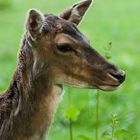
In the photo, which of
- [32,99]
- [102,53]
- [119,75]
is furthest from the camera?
[102,53]

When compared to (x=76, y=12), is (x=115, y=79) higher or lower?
lower

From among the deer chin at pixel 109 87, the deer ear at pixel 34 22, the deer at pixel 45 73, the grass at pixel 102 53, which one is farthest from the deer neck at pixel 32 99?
the grass at pixel 102 53

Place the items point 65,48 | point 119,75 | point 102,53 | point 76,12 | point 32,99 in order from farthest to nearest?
point 102,53 < point 76,12 < point 32,99 < point 65,48 < point 119,75

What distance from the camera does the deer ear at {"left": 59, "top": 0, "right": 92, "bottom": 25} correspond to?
611 centimetres

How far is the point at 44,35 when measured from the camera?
5762mm

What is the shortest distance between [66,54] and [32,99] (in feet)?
1.45

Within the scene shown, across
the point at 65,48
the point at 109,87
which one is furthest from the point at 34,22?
the point at 109,87

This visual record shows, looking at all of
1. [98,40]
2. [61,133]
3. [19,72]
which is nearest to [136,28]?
[98,40]

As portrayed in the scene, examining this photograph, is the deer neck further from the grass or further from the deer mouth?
the grass

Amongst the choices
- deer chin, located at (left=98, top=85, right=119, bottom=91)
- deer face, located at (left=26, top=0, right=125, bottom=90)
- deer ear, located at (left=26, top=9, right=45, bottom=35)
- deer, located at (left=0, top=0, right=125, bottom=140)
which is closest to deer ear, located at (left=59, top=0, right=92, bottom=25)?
deer, located at (left=0, top=0, right=125, bottom=140)

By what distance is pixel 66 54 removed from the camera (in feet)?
18.7

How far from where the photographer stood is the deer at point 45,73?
5648 mm

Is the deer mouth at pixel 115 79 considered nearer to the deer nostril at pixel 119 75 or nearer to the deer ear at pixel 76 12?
the deer nostril at pixel 119 75

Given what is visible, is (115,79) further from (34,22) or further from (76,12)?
(76,12)
